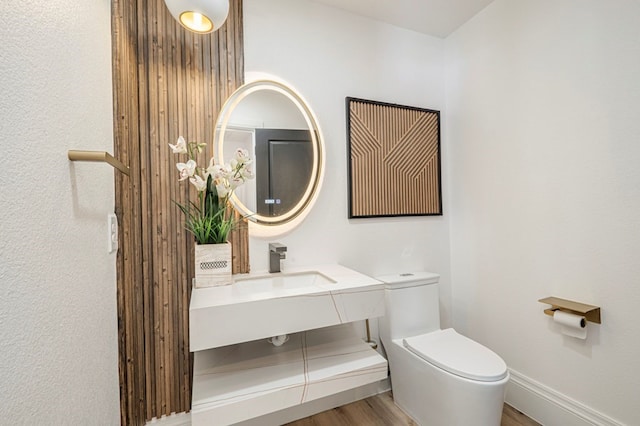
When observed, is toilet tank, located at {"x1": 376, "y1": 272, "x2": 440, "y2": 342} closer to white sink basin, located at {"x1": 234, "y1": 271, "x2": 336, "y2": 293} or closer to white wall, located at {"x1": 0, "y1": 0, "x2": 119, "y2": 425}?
white sink basin, located at {"x1": 234, "y1": 271, "x2": 336, "y2": 293}

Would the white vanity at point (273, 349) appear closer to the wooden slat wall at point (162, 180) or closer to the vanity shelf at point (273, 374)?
the vanity shelf at point (273, 374)

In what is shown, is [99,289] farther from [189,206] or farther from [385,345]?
[385,345]

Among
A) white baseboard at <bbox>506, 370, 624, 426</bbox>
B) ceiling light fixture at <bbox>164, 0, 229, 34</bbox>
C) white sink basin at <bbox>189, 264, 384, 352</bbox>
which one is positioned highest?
ceiling light fixture at <bbox>164, 0, 229, 34</bbox>

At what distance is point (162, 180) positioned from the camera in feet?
4.83

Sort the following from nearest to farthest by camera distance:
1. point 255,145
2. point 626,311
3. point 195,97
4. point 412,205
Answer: point 626,311, point 195,97, point 255,145, point 412,205

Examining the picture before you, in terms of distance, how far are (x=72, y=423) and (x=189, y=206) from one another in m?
1.04

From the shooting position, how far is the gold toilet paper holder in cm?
139

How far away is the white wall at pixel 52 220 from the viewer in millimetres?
435

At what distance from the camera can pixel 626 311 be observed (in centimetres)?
131

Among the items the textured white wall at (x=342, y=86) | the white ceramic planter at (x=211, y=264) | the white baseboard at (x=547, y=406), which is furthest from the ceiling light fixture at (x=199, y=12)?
the white baseboard at (x=547, y=406)

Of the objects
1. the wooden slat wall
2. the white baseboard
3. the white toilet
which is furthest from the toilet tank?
the wooden slat wall

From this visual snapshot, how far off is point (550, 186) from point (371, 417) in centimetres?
173

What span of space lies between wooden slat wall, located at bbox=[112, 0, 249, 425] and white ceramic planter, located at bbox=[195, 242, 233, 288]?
27cm

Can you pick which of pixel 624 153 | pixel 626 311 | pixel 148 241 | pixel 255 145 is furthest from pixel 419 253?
pixel 148 241
